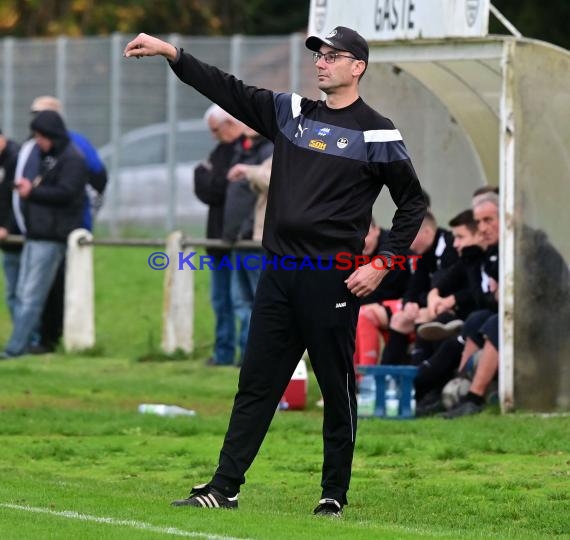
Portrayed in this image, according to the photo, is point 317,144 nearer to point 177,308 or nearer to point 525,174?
point 525,174

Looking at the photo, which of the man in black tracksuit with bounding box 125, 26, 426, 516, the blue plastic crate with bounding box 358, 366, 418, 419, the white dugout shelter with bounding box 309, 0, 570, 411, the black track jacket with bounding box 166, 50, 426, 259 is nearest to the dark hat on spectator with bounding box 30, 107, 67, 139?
the white dugout shelter with bounding box 309, 0, 570, 411

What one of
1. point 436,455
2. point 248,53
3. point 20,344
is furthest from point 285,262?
point 248,53

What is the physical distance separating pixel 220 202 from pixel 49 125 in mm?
2095

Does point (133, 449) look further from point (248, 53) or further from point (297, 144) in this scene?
point (248, 53)

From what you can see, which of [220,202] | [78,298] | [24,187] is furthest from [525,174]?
[78,298]

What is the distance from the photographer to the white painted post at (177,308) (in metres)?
17.9

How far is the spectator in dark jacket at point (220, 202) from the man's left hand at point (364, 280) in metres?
8.50

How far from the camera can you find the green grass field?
810cm

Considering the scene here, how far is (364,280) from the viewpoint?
8430mm

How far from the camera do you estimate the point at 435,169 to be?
16375 mm

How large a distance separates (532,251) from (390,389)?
153cm

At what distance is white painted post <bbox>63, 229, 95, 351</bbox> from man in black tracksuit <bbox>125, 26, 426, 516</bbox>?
997 cm

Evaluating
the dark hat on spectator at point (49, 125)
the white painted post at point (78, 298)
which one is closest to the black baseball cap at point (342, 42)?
the dark hat on spectator at point (49, 125)

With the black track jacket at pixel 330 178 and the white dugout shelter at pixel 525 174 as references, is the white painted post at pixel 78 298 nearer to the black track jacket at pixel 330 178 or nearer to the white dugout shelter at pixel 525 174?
A: the white dugout shelter at pixel 525 174
